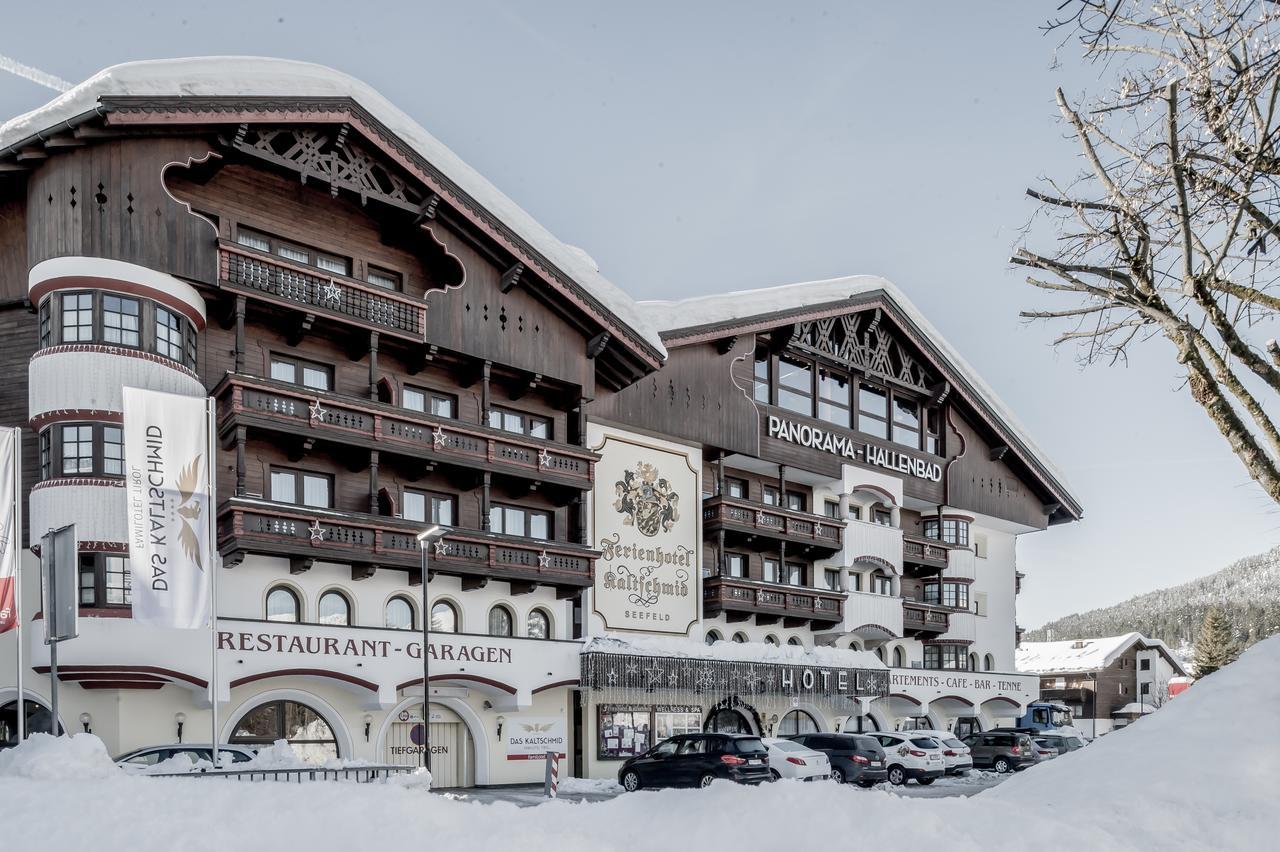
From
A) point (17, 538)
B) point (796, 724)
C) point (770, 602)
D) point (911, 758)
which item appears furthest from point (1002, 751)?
point (17, 538)

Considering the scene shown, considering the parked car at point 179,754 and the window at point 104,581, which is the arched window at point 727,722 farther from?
the window at point 104,581

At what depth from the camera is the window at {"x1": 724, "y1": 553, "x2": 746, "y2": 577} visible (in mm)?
41688

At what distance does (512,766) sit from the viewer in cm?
3228

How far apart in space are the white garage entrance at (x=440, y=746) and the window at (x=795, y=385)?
1741 cm

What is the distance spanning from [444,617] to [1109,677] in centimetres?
7063

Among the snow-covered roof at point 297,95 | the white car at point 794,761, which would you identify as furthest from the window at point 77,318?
the white car at point 794,761

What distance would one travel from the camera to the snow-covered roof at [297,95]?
83.0ft

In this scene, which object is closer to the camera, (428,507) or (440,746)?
(440,746)

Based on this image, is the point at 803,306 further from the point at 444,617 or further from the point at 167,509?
the point at 167,509

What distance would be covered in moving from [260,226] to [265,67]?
3.82 metres

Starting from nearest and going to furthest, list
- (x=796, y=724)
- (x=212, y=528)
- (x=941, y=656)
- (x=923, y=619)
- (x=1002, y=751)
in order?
1. (x=212, y=528)
2. (x=1002, y=751)
3. (x=796, y=724)
4. (x=923, y=619)
5. (x=941, y=656)

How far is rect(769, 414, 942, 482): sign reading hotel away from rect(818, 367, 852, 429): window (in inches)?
36.2

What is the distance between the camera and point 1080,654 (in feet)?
294

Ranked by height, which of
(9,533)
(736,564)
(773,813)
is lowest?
(773,813)
